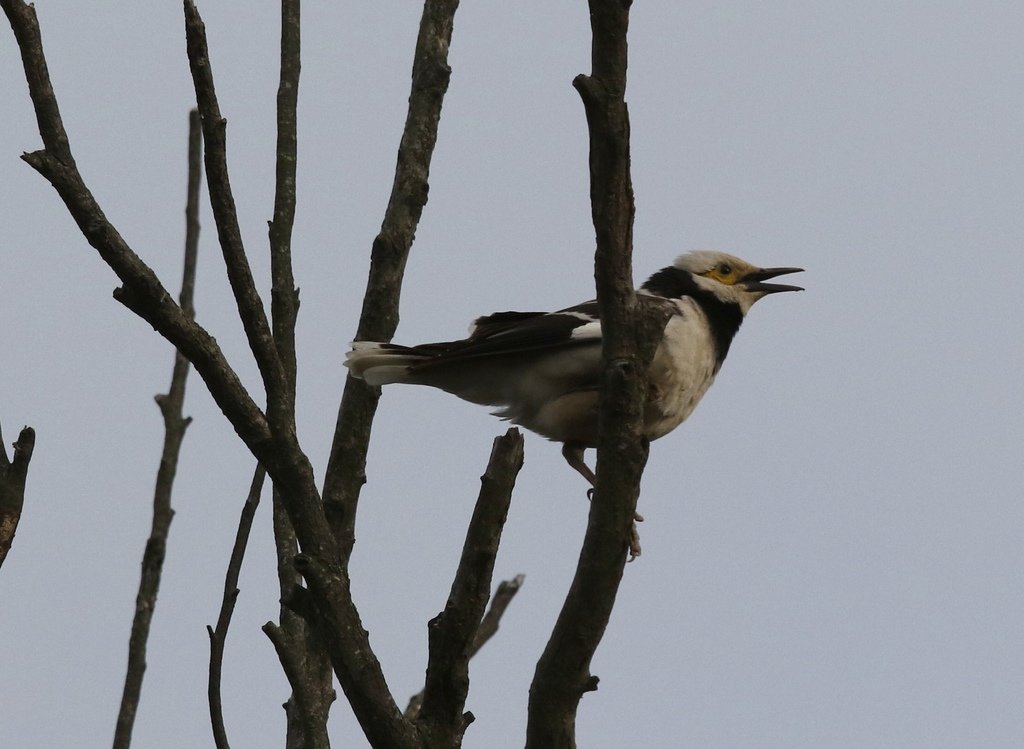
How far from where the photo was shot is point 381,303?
5727 mm

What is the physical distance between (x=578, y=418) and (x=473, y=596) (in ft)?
7.40

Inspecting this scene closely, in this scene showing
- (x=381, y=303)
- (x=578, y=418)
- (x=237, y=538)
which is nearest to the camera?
(x=237, y=538)

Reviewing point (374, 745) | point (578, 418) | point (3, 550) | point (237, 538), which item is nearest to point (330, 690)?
point (237, 538)

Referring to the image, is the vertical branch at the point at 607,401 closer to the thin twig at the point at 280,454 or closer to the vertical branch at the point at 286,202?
the thin twig at the point at 280,454

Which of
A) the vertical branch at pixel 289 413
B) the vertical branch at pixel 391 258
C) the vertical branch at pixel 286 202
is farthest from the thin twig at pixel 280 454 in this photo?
the vertical branch at pixel 391 258

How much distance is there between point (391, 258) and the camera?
5598mm

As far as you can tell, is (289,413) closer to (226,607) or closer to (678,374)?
(226,607)

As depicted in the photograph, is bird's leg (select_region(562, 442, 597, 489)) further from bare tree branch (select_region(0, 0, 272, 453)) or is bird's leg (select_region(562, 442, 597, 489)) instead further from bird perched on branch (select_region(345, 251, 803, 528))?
bare tree branch (select_region(0, 0, 272, 453))

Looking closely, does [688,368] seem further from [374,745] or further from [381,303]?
[374,745]

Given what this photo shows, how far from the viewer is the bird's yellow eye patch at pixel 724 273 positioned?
7672mm

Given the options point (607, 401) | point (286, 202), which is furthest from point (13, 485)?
point (286, 202)

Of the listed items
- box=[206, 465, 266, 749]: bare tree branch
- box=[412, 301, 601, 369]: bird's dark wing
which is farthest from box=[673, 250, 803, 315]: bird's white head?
box=[206, 465, 266, 749]: bare tree branch

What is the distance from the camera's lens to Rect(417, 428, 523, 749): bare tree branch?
4.15 meters

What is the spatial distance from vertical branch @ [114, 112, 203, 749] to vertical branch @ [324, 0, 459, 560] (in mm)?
751
